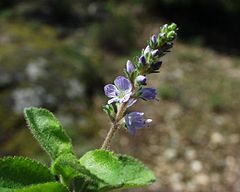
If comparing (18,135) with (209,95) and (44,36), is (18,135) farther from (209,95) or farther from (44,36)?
(209,95)

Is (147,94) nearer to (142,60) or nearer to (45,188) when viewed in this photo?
(142,60)

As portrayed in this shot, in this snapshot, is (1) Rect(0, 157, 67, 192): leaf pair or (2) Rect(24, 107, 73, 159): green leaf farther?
(2) Rect(24, 107, 73, 159): green leaf

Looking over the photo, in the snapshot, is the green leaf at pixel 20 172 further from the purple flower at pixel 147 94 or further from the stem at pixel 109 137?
the purple flower at pixel 147 94

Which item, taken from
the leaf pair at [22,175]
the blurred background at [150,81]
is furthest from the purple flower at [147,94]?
the blurred background at [150,81]

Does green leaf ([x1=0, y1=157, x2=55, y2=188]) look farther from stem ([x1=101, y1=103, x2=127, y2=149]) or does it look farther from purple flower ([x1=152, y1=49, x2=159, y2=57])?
purple flower ([x1=152, y1=49, x2=159, y2=57])

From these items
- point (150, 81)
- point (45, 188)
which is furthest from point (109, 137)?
point (150, 81)

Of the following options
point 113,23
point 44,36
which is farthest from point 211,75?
point 44,36

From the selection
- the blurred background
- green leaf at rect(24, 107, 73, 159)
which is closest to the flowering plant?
green leaf at rect(24, 107, 73, 159)
